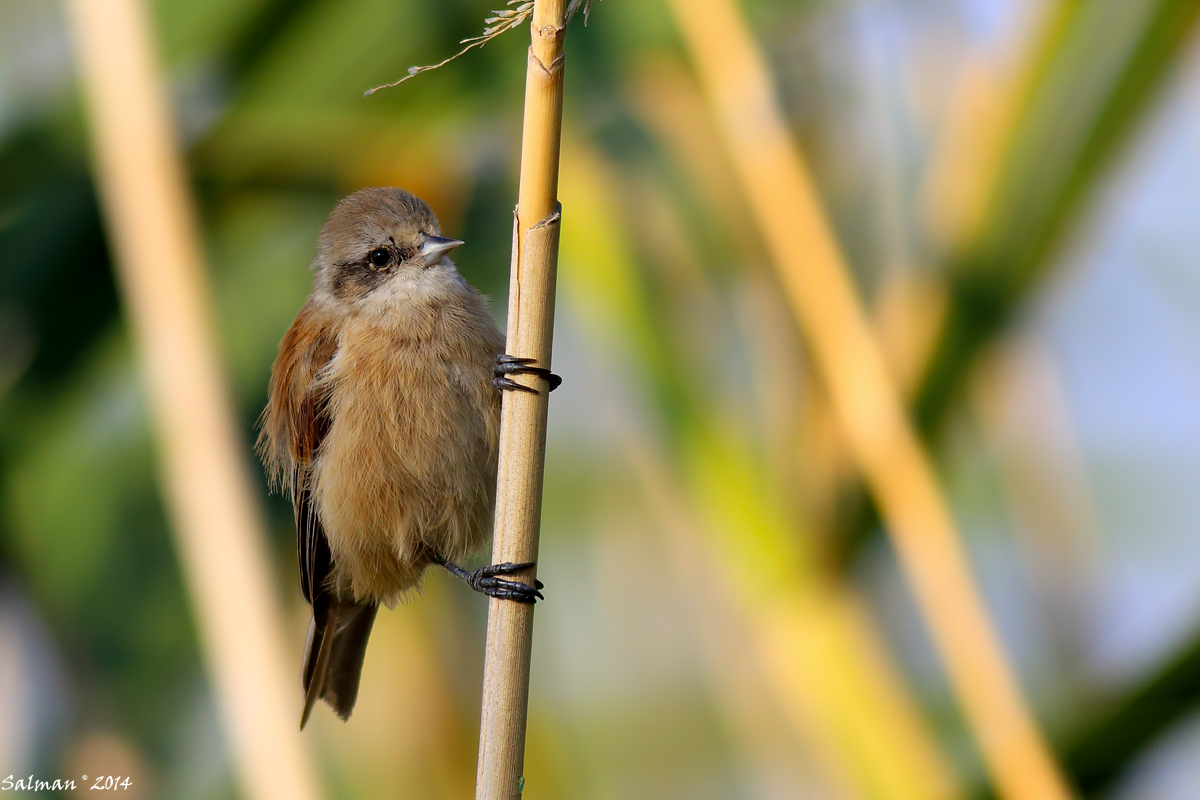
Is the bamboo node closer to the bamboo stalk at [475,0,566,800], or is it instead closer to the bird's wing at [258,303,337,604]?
the bamboo stalk at [475,0,566,800]

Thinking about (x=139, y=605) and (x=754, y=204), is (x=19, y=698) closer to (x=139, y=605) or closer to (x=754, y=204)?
(x=139, y=605)

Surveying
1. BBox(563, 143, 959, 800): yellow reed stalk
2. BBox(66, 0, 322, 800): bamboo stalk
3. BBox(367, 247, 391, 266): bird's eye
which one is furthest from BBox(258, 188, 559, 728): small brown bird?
BBox(563, 143, 959, 800): yellow reed stalk

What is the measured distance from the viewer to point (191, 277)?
187 cm

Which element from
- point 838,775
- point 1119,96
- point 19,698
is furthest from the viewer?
point 19,698

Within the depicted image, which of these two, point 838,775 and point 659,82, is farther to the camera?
point 659,82

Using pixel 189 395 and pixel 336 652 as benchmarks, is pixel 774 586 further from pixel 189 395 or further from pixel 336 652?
pixel 189 395

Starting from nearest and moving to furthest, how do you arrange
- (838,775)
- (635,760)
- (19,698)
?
(838,775), (19,698), (635,760)

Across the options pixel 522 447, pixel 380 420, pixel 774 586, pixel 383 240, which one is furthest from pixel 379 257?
pixel 774 586

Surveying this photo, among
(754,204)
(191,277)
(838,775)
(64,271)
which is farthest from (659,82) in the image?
(838,775)

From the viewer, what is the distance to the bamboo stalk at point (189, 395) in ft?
5.57

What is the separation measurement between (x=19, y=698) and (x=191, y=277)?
1231mm

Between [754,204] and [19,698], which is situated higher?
[754,204]

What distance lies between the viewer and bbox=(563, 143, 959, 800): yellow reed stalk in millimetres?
1971

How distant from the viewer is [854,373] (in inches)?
79.6
